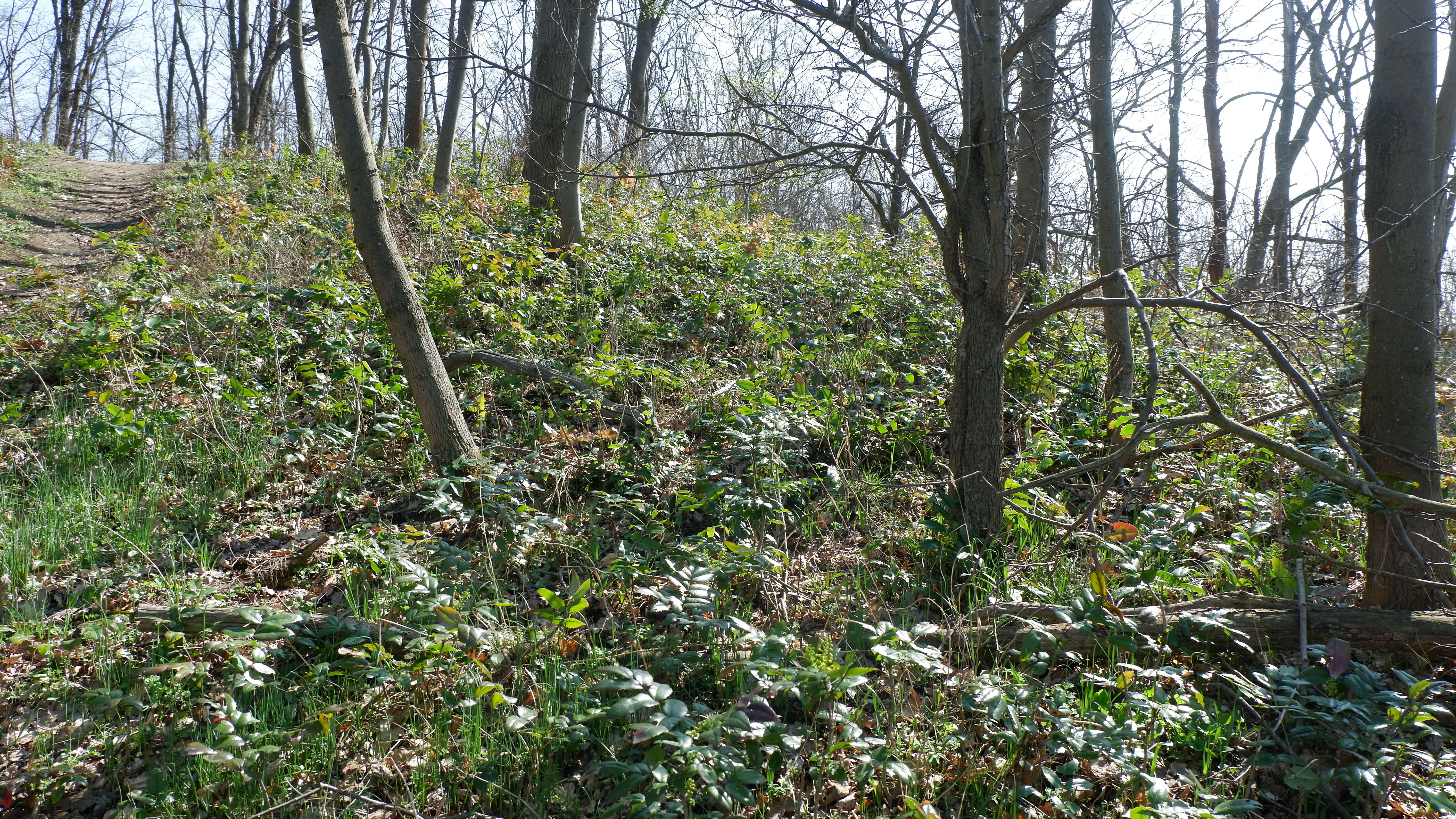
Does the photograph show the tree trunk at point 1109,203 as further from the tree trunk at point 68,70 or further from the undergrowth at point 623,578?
the tree trunk at point 68,70

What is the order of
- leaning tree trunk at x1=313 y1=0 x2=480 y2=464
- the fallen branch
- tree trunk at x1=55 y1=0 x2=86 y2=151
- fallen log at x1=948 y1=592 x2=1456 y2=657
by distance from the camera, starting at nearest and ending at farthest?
1. fallen log at x1=948 y1=592 x2=1456 y2=657
2. leaning tree trunk at x1=313 y1=0 x2=480 y2=464
3. the fallen branch
4. tree trunk at x1=55 y1=0 x2=86 y2=151

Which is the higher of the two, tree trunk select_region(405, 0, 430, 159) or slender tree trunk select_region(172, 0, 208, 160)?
slender tree trunk select_region(172, 0, 208, 160)

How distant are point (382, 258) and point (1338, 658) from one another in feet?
15.5

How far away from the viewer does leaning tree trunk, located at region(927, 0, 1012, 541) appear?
344 cm

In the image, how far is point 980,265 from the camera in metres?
3.63

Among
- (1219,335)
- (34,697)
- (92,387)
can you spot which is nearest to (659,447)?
(34,697)

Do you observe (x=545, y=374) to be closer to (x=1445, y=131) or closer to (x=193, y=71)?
(x=1445, y=131)

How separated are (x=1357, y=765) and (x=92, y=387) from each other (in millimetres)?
6868

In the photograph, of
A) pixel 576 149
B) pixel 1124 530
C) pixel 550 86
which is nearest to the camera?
pixel 1124 530

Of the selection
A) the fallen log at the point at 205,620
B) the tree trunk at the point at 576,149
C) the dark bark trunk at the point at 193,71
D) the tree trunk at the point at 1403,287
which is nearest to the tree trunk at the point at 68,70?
the dark bark trunk at the point at 193,71

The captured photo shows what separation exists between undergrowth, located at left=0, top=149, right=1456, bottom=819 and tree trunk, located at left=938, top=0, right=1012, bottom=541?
227 millimetres

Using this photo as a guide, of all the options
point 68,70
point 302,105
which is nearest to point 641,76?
point 302,105

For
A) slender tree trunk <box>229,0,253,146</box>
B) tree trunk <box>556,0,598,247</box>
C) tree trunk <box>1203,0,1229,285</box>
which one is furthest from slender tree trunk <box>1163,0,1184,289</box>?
slender tree trunk <box>229,0,253,146</box>

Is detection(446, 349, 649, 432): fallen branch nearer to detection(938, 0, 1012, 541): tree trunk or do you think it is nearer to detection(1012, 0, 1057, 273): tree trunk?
detection(938, 0, 1012, 541): tree trunk
